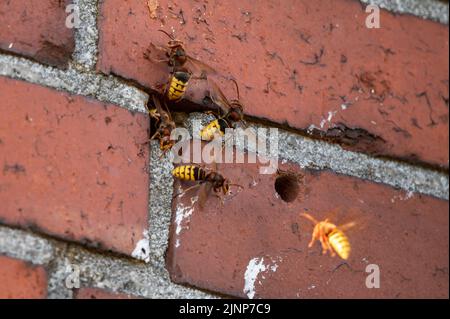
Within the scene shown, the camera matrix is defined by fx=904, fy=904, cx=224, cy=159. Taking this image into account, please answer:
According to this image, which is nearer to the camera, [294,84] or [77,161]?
[77,161]

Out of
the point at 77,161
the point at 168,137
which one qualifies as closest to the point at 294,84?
the point at 168,137

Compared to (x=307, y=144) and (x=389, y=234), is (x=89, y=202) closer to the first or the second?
(x=307, y=144)

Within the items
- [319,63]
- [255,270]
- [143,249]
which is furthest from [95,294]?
[319,63]

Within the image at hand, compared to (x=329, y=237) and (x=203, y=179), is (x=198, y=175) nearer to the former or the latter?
(x=203, y=179)

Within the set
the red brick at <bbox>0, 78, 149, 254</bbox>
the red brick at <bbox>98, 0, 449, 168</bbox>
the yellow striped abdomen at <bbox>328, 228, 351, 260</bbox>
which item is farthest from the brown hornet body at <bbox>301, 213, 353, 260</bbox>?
the red brick at <bbox>0, 78, 149, 254</bbox>

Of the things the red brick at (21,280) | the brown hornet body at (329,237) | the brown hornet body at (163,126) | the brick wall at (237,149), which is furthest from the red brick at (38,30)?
the brown hornet body at (329,237)

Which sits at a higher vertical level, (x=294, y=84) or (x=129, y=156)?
(x=294, y=84)
